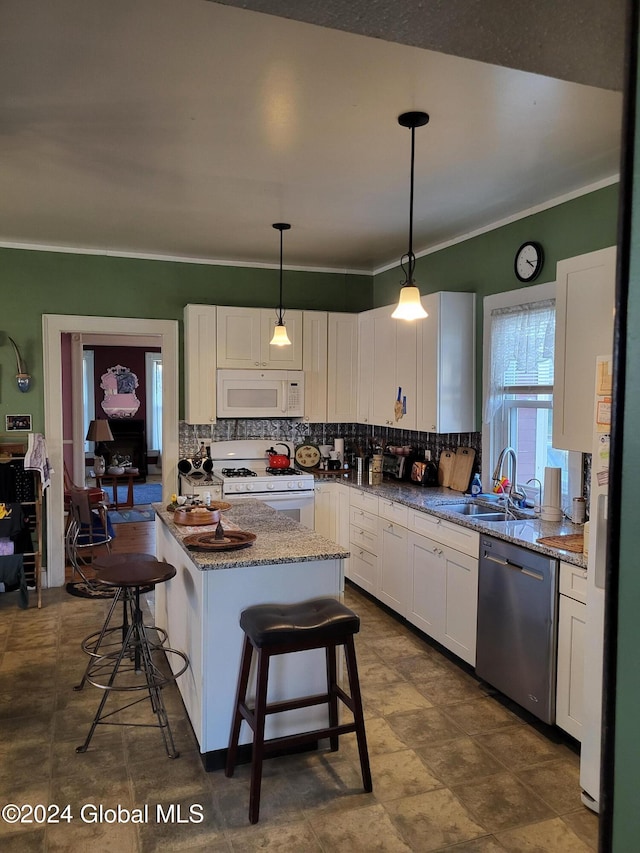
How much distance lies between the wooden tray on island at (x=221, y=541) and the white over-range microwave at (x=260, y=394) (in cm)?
247

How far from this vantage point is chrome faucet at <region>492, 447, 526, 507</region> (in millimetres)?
3986

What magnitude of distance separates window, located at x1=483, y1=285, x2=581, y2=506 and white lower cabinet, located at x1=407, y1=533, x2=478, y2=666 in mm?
709

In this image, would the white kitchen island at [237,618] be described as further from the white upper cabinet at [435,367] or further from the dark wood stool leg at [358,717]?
the white upper cabinet at [435,367]

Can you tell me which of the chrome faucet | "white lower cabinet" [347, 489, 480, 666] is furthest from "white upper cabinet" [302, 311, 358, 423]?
the chrome faucet

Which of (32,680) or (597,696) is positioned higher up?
(597,696)

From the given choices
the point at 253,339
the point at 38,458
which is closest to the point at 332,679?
the point at 38,458

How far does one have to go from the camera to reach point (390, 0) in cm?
95

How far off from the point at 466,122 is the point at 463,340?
1946 millimetres

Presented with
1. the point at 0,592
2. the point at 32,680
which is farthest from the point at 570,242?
the point at 0,592

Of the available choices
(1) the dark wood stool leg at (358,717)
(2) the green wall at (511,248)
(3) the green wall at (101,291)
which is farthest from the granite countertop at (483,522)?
(3) the green wall at (101,291)

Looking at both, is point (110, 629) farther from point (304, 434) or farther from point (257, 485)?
point (304, 434)

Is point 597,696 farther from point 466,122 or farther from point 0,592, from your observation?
point 0,592

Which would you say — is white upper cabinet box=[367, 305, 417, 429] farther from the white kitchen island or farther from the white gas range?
the white kitchen island

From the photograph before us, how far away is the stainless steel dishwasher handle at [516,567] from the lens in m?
2.98
